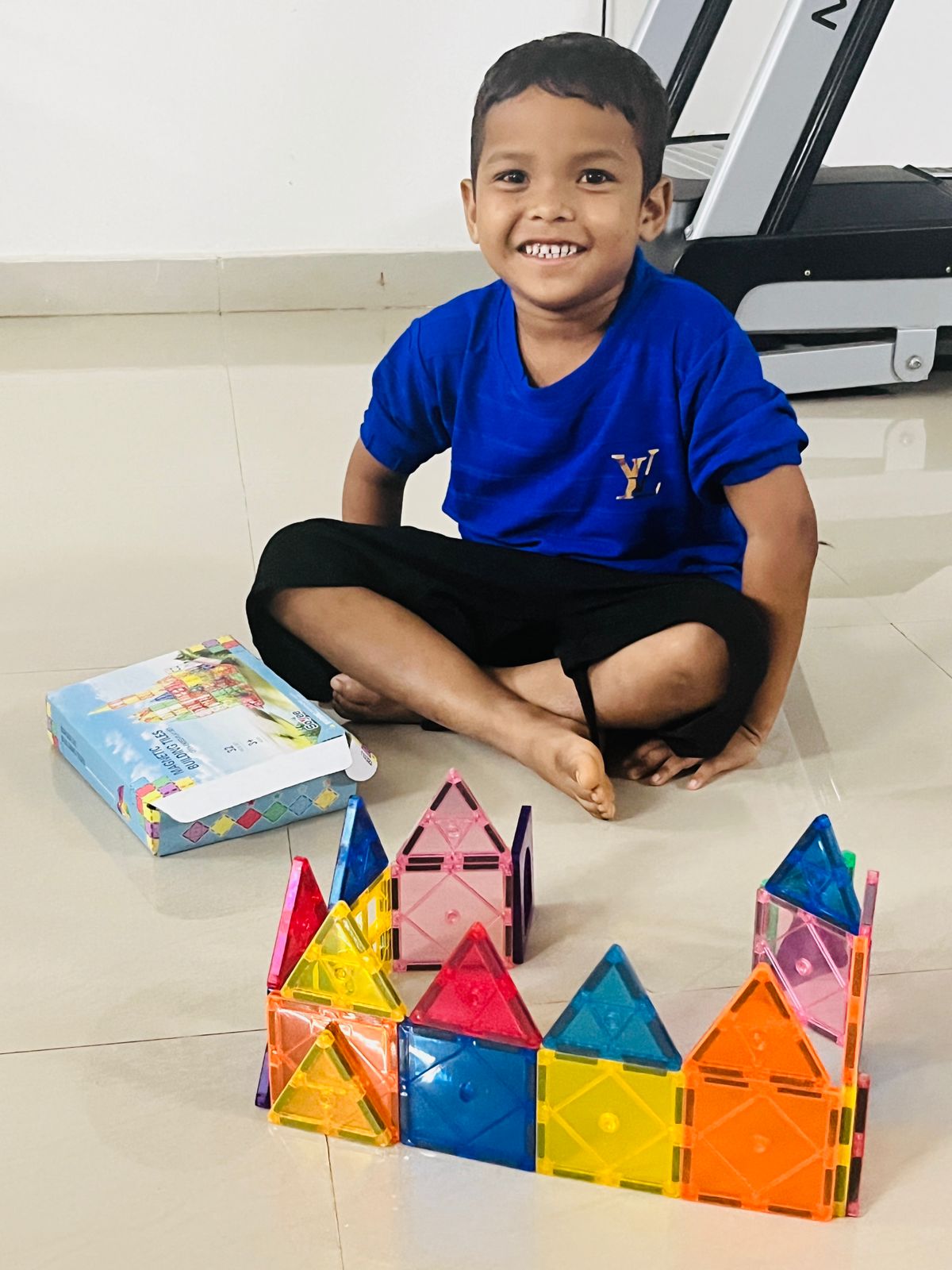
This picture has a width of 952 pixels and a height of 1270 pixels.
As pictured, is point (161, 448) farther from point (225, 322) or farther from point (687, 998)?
point (687, 998)

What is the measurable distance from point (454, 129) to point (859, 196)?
2.48ft

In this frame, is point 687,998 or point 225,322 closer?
point 687,998

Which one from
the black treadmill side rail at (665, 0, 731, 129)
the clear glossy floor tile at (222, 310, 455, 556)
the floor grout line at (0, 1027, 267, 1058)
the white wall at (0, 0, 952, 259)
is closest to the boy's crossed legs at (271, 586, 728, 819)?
the floor grout line at (0, 1027, 267, 1058)

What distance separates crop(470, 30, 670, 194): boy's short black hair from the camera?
1062 millimetres

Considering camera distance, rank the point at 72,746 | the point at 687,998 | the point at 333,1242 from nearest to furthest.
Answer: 1. the point at 333,1242
2. the point at 687,998
3. the point at 72,746

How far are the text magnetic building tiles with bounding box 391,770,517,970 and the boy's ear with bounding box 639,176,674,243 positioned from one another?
477 millimetres

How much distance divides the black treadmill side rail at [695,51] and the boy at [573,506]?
1.30 meters

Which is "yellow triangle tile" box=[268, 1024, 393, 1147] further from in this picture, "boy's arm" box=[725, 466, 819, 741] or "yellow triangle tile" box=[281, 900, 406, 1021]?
"boy's arm" box=[725, 466, 819, 741]

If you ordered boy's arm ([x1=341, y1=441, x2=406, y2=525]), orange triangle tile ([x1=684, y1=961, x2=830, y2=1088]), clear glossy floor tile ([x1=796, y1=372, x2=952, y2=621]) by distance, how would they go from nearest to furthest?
orange triangle tile ([x1=684, y1=961, x2=830, y2=1088]) → boy's arm ([x1=341, y1=441, x2=406, y2=525]) → clear glossy floor tile ([x1=796, y1=372, x2=952, y2=621])

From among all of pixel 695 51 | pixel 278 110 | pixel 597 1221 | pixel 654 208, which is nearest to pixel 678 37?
pixel 695 51

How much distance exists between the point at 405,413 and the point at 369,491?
9 cm

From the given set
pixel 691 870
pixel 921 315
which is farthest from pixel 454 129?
pixel 691 870

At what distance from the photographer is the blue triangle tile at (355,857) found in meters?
0.83

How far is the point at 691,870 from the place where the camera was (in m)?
1.02
